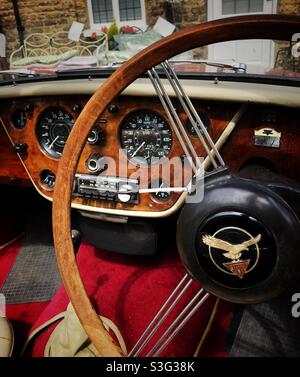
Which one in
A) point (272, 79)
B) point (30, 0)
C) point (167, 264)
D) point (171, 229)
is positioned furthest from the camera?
point (30, 0)

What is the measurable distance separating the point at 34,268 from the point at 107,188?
872 millimetres

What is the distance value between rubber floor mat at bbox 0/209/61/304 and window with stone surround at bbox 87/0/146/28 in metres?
5.77

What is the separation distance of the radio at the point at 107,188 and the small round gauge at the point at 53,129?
0.76ft

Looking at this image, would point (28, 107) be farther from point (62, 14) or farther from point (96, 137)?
point (62, 14)

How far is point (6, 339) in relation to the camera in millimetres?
1228

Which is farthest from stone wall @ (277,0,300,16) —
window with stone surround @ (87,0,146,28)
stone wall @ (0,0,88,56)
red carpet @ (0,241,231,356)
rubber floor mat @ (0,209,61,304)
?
red carpet @ (0,241,231,356)

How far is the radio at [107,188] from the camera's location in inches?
56.9

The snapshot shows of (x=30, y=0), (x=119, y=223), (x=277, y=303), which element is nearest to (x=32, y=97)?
(x=119, y=223)

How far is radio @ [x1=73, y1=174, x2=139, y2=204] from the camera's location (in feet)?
4.74

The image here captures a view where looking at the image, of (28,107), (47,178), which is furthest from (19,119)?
(47,178)

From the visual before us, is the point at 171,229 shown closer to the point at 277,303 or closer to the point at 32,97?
the point at 277,303

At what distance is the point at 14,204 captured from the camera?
91.6 inches

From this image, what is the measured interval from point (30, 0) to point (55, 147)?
23.4 feet

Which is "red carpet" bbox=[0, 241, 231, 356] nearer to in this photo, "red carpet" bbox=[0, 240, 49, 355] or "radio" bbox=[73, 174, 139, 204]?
"red carpet" bbox=[0, 240, 49, 355]
